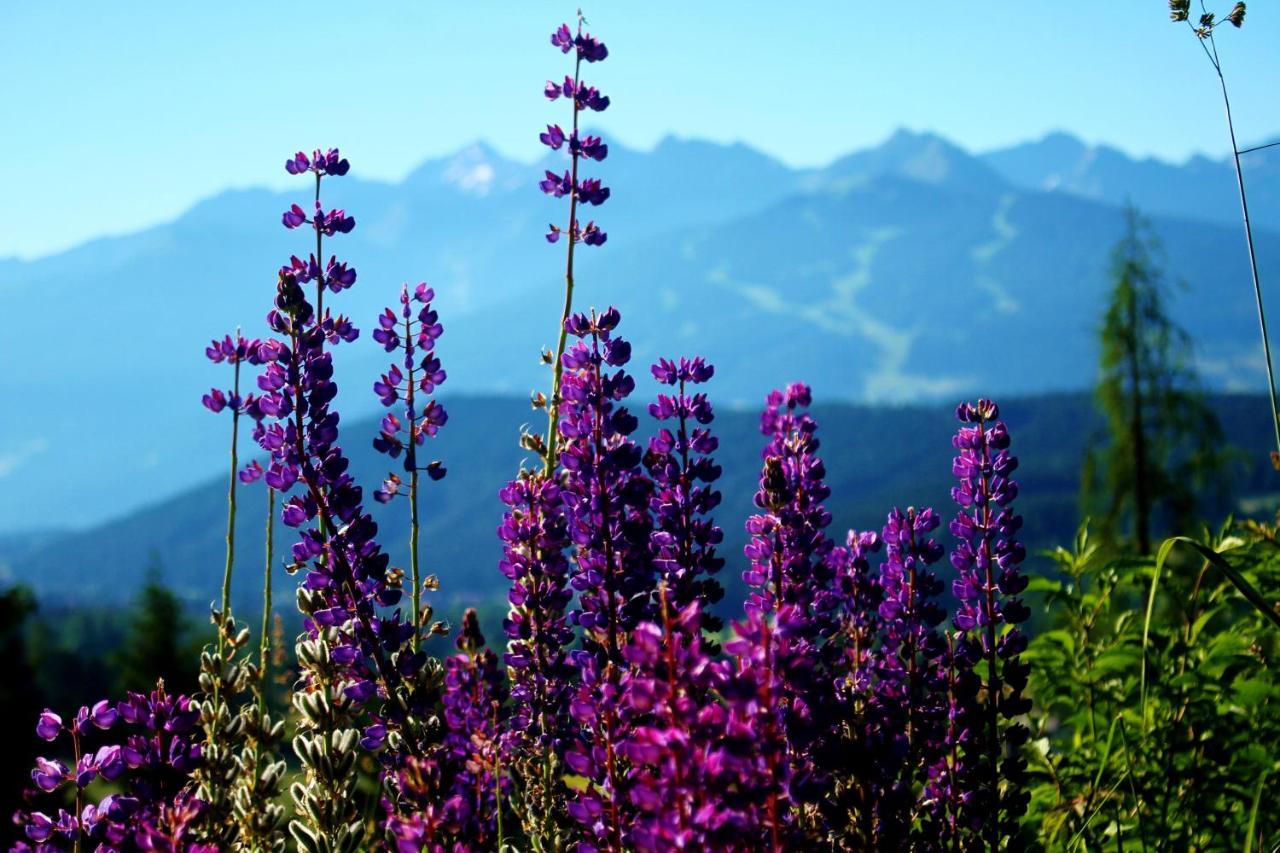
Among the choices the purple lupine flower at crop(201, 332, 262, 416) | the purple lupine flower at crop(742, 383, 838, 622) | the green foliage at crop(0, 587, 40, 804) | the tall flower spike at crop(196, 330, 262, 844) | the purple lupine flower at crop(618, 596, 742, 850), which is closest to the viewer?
the purple lupine flower at crop(618, 596, 742, 850)

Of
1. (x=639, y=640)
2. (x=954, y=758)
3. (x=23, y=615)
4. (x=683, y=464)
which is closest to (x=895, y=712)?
(x=954, y=758)

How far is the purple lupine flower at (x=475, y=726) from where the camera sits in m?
1.90

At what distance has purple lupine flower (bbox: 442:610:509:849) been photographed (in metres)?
1.90

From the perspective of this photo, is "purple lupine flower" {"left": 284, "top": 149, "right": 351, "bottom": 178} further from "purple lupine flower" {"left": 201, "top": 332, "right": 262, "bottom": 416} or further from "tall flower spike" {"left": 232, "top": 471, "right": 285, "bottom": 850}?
"tall flower spike" {"left": 232, "top": 471, "right": 285, "bottom": 850}

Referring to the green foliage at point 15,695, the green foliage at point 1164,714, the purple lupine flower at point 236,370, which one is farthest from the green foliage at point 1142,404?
the purple lupine flower at point 236,370

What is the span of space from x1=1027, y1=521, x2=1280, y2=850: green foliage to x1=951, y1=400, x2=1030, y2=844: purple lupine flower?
158mm

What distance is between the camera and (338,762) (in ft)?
6.23

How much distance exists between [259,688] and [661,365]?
1.24 meters

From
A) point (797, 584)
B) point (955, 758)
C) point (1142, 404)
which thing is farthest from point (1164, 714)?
point (1142, 404)

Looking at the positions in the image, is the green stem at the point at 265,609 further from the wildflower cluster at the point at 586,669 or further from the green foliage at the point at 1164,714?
the green foliage at the point at 1164,714

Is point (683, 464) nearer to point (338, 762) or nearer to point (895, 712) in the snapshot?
point (895, 712)

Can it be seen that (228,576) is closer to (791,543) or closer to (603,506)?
(603,506)

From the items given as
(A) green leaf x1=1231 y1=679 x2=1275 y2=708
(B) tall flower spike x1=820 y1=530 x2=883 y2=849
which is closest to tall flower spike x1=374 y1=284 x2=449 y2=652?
(B) tall flower spike x1=820 y1=530 x2=883 y2=849

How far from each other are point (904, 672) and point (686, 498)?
59 cm
